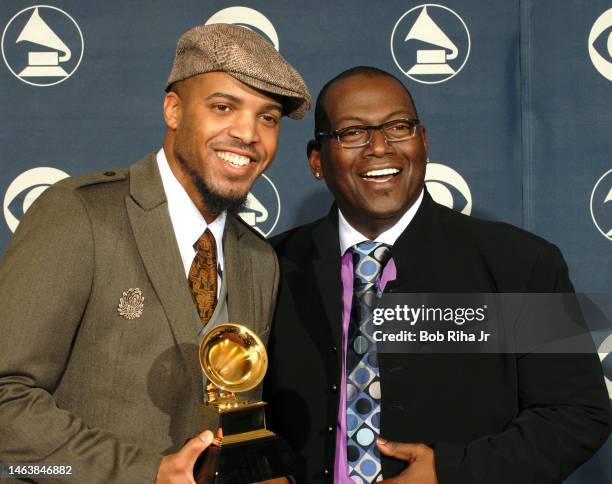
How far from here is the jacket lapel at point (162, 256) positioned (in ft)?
5.92

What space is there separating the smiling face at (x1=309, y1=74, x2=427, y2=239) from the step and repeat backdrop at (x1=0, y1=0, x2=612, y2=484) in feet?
1.81

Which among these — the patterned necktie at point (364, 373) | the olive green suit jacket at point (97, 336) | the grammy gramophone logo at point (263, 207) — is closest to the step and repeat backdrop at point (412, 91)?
the grammy gramophone logo at point (263, 207)

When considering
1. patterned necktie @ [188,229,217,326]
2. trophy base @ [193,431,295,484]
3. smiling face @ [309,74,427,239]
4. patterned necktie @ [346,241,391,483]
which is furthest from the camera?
smiling face @ [309,74,427,239]

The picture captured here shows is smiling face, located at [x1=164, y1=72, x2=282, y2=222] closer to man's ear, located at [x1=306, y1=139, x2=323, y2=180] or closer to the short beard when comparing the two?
the short beard

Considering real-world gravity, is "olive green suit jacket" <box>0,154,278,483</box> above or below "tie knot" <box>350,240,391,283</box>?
below

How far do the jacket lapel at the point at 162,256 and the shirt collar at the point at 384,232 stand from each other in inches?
20.7

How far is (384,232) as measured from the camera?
87.0 inches

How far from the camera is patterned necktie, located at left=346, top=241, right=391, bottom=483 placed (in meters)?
2.01

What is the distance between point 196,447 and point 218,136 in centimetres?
67

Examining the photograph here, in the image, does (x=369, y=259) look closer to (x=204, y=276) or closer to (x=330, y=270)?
(x=330, y=270)

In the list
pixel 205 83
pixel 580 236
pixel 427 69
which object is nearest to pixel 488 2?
pixel 427 69

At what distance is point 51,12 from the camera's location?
2779 mm

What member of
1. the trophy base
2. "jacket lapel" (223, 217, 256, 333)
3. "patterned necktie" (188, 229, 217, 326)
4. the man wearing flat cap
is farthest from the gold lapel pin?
the trophy base
